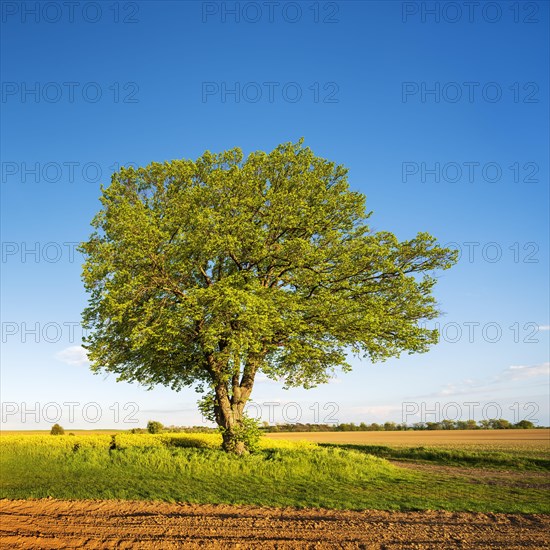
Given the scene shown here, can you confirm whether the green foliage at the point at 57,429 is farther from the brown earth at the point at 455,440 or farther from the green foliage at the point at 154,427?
the brown earth at the point at 455,440

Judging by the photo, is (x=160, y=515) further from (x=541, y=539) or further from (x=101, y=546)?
(x=541, y=539)

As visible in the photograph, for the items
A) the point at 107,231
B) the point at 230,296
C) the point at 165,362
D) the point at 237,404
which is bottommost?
the point at 237,404

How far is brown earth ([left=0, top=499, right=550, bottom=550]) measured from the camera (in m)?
11.1

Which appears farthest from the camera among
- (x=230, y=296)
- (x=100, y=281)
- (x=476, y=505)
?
(x=100, y=281)

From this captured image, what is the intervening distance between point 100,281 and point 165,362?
5462mm

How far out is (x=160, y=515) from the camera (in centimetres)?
1391

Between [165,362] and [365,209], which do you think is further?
[365,209]

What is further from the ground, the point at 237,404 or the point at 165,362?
the point at 165,362

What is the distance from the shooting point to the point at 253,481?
20625 mm

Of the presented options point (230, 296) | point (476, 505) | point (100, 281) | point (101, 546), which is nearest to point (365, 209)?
point (230, 296)

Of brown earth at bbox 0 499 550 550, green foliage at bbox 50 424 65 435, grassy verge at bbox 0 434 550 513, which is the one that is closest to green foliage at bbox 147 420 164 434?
green foliage at bbox 50 424 65 435

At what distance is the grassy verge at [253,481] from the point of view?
16.8 metres

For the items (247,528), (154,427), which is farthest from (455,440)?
(247,528)

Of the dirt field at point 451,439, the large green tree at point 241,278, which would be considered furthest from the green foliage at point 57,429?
the large green tree at point 241,278
